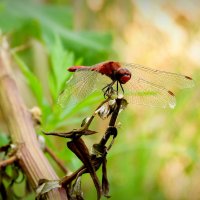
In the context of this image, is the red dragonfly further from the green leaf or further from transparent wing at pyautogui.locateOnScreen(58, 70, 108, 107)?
the green leaf

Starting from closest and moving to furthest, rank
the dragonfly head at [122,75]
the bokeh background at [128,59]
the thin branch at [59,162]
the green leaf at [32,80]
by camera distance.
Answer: the dragonfly head at [122,75]
the thin branch at [59,162]
the green leaf at [32,80]
the bokeh background at [128,59]

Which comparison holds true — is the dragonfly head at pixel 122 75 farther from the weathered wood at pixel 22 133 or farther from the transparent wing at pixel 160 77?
the weathered wood at pixel 22 133

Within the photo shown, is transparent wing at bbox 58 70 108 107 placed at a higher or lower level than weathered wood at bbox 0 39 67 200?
higher

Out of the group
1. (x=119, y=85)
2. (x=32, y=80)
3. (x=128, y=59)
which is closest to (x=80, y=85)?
(x=119, y=85)

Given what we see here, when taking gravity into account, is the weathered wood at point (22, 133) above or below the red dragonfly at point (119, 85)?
below

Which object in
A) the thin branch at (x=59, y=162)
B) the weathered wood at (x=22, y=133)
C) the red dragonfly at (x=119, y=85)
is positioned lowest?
the thin branch at (x=59, y=162)

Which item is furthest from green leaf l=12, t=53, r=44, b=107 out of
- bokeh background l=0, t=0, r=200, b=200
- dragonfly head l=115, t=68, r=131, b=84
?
dragonfly head l=115, t=68, r=131, b=84

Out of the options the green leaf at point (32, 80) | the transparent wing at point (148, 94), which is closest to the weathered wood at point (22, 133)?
the green leaf at point (32, 80)

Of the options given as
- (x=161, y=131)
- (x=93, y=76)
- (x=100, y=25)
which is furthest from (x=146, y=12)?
(x=93, y=76)
